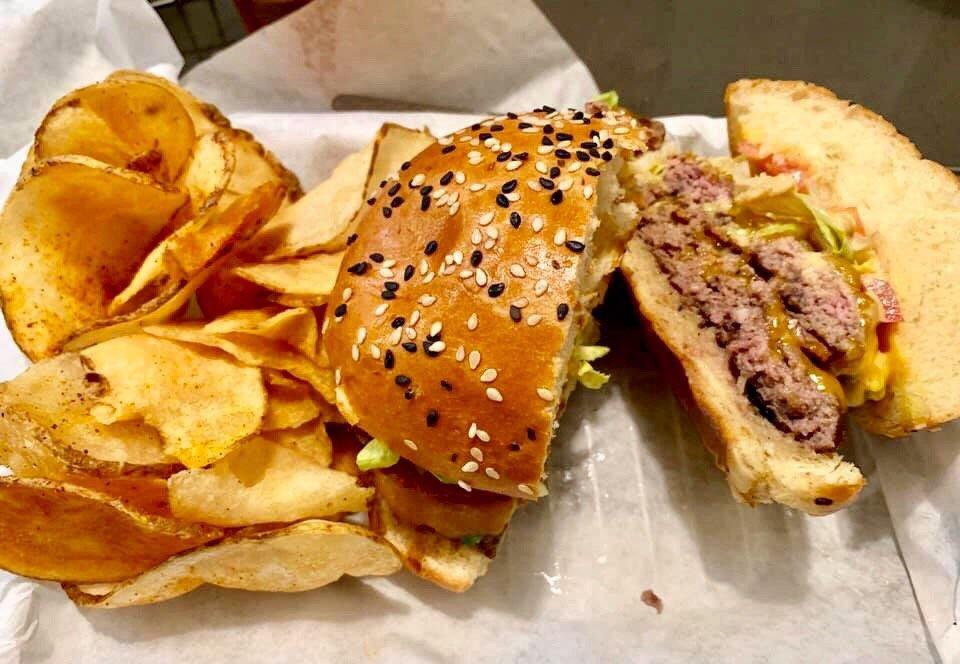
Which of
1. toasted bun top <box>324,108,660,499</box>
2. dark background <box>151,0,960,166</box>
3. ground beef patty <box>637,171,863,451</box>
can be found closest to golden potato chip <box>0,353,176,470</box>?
toasted bun top <box>324,108,660,499</box>

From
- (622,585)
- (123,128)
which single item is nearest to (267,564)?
(622,585)

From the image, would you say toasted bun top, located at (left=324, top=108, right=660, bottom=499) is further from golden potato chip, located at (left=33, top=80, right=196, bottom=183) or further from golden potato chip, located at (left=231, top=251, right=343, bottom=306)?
golden potato chip, located at (left=33, top=80, right=196, bottom=183)

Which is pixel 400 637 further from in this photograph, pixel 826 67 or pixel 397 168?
pixel 826 67

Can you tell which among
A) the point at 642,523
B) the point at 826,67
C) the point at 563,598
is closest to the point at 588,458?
the point at 642,523

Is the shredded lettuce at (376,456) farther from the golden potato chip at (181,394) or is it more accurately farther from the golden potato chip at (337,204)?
the golden potato chip at (337,204)

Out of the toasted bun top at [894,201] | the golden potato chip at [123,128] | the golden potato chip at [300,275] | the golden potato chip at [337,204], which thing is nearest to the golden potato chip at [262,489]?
the golden potato chip at [300,275]
